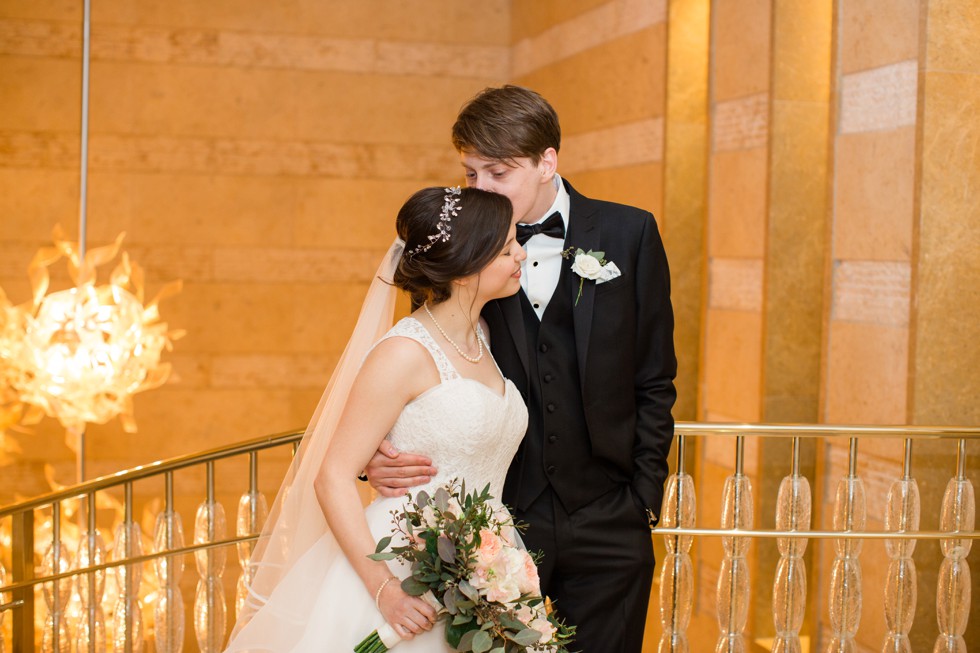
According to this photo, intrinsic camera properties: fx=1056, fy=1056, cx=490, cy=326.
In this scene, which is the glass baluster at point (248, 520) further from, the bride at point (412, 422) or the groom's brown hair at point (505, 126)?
the groom's brown hair at point (505, 126)

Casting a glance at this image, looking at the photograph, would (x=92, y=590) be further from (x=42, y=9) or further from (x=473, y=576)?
(x=42, y=9)

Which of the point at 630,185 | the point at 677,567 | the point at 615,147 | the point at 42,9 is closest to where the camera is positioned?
the point at 677,567

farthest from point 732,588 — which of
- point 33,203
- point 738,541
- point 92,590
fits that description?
point 33,203

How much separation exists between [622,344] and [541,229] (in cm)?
40

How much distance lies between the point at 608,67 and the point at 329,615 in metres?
5.53

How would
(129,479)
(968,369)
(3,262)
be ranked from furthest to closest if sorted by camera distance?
(3,262) → (968,369) → (129,479)

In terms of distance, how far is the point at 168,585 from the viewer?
403 cm

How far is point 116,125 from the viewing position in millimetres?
9039

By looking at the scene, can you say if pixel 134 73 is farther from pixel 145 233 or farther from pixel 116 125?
pixel 145 233

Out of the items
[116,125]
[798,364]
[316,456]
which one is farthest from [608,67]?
[316,456]

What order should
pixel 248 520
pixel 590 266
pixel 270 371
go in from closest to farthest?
pixel 590 266
pixel 248 520
pixel 270 371

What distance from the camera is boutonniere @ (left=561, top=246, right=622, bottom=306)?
9.36 feet

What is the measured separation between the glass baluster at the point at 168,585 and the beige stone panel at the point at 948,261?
9.91ft

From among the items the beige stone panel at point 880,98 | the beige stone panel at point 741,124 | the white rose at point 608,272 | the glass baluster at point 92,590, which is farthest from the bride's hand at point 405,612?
the beige stone panel at point 741,124
